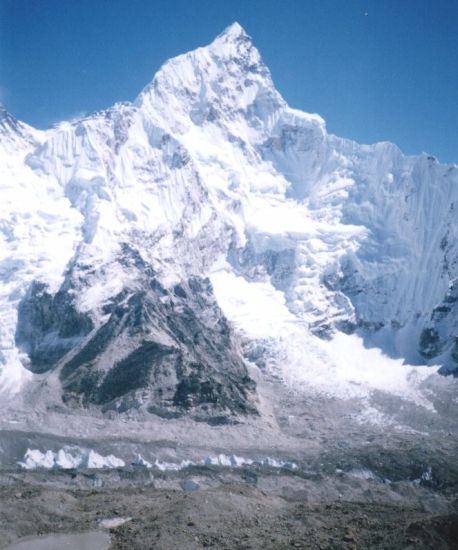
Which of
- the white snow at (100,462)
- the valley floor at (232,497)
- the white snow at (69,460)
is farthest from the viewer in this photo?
the white snow at (100,462)

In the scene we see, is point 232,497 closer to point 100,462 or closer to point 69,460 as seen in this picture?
point 100,462

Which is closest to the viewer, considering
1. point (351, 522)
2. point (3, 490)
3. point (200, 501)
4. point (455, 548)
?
point (455, 548)

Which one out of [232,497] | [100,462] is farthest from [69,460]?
[232,497]

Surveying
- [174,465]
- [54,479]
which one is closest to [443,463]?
[174,465]

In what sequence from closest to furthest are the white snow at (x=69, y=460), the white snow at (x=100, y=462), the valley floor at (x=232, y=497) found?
the valley floor at (x=232, y=497), the white snow at (x=69, y=460), the white snow at (x=100, y=462)

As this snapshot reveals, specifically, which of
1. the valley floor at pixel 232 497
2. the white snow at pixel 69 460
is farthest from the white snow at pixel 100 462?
the valley floor at pixel 232 497

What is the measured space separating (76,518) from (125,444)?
77770 mm

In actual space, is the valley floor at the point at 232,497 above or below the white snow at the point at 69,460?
above

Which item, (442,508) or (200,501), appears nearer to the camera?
(200,501)

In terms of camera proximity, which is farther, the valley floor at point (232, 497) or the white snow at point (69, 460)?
the white snow at point (69, 460)

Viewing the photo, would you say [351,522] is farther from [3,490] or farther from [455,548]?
[3,490]

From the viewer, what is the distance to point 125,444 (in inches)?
7525

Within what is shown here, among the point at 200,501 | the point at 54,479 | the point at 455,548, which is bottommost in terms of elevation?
the point at 54,479

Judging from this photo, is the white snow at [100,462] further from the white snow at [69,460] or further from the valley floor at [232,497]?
the valley floor at [232,497]
